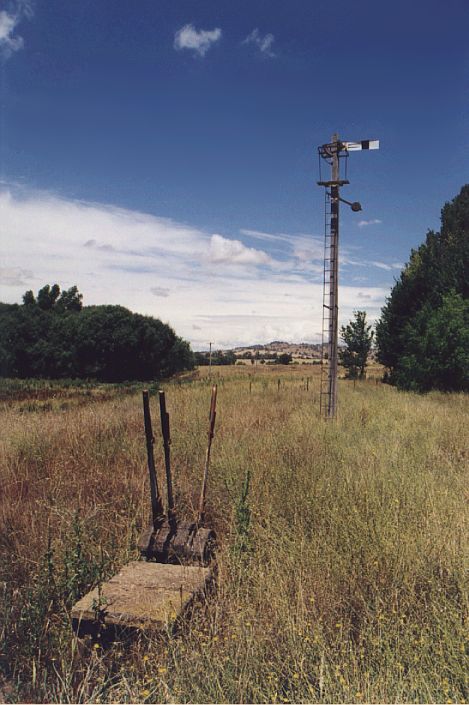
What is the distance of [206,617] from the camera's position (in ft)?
10.2

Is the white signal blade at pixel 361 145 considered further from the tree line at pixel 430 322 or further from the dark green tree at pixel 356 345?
the dark green tree at pixel 356 345

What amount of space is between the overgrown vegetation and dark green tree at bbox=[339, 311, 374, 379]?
67.2 inches

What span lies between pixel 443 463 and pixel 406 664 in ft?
14.8

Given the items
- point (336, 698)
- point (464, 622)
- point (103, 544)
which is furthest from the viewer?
point (103, 544)

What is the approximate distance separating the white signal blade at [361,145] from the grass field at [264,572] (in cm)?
838

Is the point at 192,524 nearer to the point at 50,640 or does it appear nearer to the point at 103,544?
the point at 103,544

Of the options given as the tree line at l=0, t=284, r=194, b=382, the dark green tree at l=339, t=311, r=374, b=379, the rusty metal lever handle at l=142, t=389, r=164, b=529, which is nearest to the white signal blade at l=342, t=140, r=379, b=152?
the rusty metal lever handle at l=142, t=389, r=164, b=529

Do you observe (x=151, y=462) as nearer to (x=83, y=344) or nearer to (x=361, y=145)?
→ (x=361, y=145)

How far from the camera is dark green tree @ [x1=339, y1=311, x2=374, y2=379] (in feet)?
106

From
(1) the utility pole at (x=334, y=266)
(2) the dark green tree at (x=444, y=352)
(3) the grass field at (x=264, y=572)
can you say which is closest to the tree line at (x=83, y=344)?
(2) the dark green tree at (x=444, y=352)

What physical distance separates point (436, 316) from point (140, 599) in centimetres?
2056

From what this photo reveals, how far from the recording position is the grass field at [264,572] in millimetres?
2488

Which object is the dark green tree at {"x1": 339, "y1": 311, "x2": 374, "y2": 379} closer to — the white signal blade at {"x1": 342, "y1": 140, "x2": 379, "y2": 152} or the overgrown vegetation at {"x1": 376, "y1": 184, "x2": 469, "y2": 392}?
the overgrown vegetation at {"x1": 376, "y1": 184, "x2": 469, "y2": 392}

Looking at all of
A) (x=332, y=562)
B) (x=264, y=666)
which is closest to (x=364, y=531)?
(x=332, y=562)
